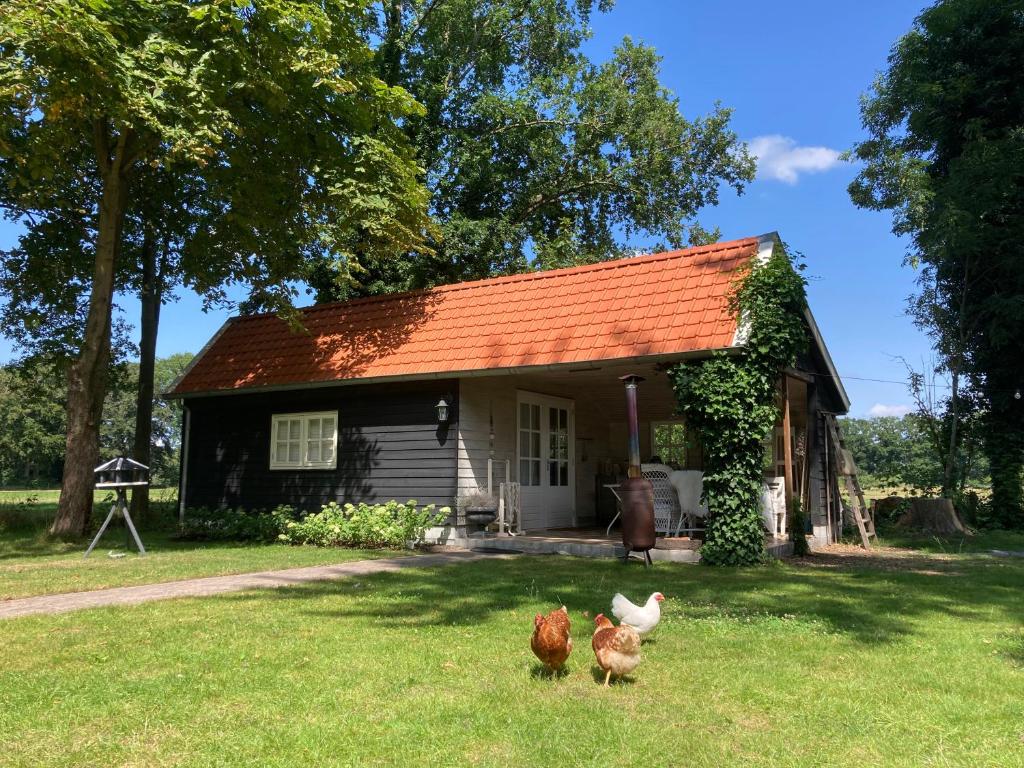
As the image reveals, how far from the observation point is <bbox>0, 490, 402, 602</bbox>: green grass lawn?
24.1ft

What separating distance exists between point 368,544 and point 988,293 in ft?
52.7

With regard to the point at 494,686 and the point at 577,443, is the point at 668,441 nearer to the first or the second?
the point at 577,443

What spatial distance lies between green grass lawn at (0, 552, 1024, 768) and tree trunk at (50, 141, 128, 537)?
265 inches

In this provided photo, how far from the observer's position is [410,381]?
11.6m

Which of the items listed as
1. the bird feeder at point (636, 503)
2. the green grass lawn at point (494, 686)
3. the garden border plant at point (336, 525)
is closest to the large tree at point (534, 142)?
the garden border plant at point (336, 525)

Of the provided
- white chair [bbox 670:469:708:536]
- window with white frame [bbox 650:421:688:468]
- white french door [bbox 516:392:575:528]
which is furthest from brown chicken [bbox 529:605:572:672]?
window with white frame [bbox 650:421:688:468]

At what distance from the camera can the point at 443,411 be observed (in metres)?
11.1

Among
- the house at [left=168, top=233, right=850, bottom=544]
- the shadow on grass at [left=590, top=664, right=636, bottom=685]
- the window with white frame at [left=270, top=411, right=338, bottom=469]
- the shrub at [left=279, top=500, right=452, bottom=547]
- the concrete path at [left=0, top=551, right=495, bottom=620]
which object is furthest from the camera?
the window with white frame at [left=270, top=411, right=338, bottom=469]

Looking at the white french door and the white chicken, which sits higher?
the white french door

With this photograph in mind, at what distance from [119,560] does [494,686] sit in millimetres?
7567

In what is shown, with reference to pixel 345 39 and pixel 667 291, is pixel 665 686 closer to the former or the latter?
pixel 667 291

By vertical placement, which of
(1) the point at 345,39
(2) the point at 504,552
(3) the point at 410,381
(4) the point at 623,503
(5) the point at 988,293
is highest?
(1) the point at 345,39

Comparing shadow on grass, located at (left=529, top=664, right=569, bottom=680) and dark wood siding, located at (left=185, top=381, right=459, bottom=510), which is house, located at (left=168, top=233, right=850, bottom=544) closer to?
dark wood siding, located at (left=185, top=381, right=459, bottom=510)

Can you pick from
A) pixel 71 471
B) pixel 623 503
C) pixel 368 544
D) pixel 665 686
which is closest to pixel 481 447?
pixel 368 544
